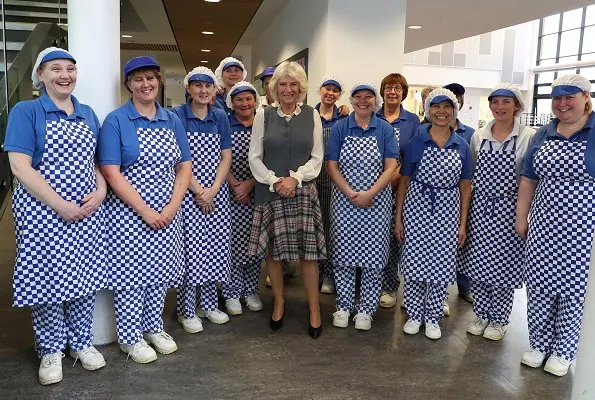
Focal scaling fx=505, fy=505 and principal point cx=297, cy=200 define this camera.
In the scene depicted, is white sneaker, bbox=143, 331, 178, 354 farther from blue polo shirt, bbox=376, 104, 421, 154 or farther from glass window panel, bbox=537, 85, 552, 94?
glass window panel, bbox=537, 85, 552, 94

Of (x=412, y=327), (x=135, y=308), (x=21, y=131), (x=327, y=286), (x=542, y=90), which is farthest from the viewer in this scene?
(x=542, y=90)

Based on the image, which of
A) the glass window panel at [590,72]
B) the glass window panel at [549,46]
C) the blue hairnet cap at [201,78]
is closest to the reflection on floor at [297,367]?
the blue hairnet cap at [201,78]

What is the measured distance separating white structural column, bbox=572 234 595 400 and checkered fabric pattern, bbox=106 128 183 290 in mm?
2094

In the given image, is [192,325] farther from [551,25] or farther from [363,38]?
[551,25]

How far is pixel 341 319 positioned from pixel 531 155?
1497 millimetres

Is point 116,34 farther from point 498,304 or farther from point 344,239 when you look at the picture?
point 498,304

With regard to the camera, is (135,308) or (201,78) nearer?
(135,308)

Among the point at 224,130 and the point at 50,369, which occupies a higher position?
the point at 224,130

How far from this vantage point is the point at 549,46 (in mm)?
18609

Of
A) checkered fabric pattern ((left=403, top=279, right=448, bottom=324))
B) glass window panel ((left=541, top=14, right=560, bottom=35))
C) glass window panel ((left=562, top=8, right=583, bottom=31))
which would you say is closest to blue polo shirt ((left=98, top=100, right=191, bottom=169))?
checkered fabric pattern ((left=403, top=279, right=448, bottom=324))

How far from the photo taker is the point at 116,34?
2.80 metres

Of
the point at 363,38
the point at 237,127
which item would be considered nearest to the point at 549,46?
the point at 363,38

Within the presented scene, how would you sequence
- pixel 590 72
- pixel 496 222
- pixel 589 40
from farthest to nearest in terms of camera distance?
pixel 589 40 < pixel 590 72 < pixel 496 222

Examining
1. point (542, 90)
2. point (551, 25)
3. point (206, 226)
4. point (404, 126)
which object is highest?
point (551, 25)
